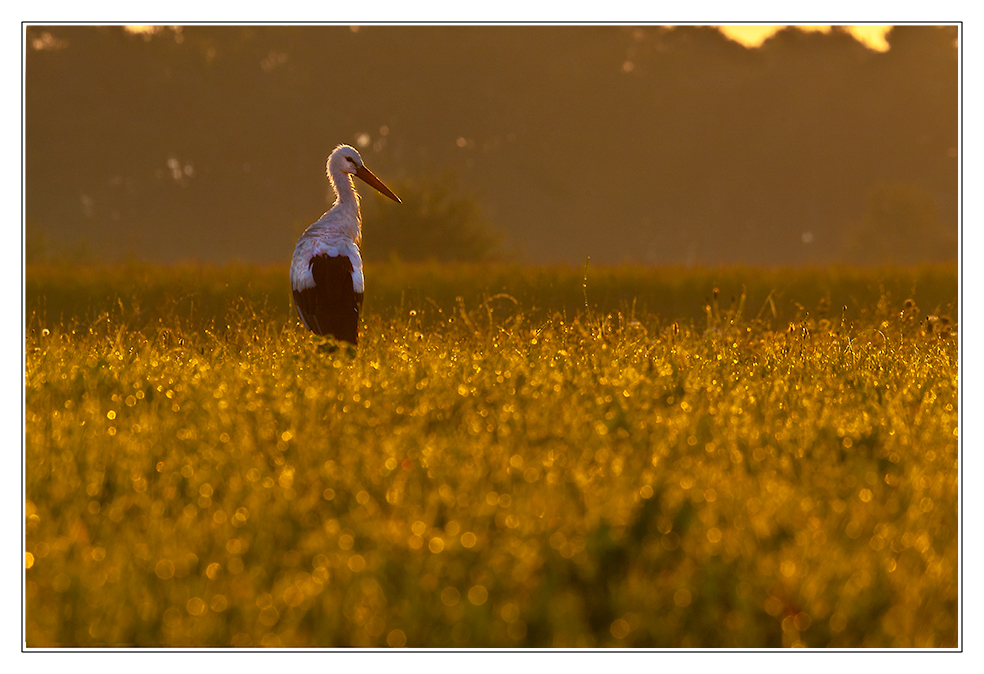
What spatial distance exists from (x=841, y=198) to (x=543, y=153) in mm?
24633

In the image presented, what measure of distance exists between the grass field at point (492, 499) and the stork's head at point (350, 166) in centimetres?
206

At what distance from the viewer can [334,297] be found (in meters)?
6.56

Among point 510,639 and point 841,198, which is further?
point 841,198

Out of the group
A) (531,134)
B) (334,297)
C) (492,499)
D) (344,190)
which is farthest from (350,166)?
(531,134)

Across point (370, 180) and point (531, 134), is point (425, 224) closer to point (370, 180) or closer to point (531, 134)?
point (370, 180)

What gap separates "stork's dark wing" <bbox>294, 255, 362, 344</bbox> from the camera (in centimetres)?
657

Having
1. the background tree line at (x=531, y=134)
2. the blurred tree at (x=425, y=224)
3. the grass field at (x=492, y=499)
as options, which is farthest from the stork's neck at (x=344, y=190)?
the background tree line at (x=531, y=134)

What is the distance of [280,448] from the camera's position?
3.80 metres

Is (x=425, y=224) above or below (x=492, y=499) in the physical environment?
above

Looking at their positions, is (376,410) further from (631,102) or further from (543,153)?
(631,102)

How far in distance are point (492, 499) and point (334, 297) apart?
377 cm

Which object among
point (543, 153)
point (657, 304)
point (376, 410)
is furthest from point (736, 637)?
point (543, 153)

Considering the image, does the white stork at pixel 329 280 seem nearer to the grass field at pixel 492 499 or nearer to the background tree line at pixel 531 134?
the grass field at pixel 492 499

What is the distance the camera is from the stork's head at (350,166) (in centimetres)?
750
